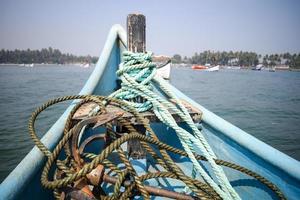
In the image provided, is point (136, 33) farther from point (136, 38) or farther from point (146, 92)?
point (146, 92)

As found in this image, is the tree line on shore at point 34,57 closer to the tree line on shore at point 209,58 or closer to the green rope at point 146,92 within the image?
the tree line on shore at point 209,58

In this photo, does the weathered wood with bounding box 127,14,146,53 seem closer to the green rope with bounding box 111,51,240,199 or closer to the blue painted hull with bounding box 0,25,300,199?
the green rope with bounding box 111,51,240,199

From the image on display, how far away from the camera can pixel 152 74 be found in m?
1.80

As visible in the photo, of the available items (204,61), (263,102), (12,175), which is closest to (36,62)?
(204,61)

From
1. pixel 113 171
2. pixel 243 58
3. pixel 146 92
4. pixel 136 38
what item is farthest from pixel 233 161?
pixel 243 58

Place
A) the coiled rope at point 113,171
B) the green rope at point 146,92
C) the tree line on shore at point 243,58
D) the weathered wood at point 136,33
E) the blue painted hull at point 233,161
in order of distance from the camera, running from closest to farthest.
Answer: the coiled rope at point 113,171
the blue painted hull at point 233,161
the green rope at point 146,92
the weathered wood at point 136,33
the tree line on shore at point 243,58

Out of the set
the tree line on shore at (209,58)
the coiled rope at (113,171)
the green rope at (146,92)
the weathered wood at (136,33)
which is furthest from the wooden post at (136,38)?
the tree line on shore at (209,58)

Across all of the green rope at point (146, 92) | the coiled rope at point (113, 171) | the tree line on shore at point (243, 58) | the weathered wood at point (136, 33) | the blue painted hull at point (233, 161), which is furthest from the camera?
the tree line on shore at point (243, 58)

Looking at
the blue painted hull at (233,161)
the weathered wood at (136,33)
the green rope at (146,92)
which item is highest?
the weathered wood at (136,33)

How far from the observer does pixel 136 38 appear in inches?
80.4

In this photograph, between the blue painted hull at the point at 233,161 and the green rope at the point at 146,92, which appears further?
the green rope at the point at 146,92

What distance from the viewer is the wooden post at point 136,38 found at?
2.04 metres

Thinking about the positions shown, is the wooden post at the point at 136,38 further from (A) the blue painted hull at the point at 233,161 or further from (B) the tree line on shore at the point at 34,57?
(B) the tree line on shore at the point at 34,57

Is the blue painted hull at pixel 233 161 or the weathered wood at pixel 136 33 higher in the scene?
the weathered wood at pixel 136 33
